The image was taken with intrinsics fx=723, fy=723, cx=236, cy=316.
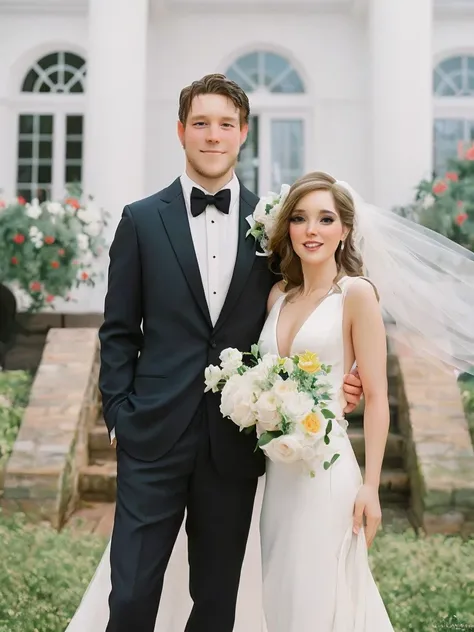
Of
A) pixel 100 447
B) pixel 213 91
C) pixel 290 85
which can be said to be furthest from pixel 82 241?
pixel 213 91

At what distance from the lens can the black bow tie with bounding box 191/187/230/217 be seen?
2.29 m

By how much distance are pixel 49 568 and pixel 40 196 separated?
18.6 feet

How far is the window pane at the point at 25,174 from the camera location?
8797 mm

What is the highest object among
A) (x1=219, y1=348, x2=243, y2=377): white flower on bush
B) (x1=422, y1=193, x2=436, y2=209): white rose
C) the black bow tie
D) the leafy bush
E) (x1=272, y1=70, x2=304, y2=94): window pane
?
(x1=272, y1=70, x2=304, y2=94): window pane

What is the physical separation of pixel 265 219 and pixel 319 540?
3.27 ft

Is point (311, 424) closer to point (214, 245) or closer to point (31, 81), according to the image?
point (214, 245)

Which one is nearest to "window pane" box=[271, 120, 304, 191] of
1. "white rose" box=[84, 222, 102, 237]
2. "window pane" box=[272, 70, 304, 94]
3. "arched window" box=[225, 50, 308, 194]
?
"arched window" box=[225, 50, 308, 194]

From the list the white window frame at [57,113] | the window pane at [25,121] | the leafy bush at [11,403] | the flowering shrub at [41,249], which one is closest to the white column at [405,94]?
the flowering shrub at [41,249]

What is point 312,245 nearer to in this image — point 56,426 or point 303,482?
point 303,482

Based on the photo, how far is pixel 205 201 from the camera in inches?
90.0

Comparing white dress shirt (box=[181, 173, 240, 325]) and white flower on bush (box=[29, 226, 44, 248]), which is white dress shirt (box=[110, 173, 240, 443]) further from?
white flower on bush (box=[29, 226, 44, 248])

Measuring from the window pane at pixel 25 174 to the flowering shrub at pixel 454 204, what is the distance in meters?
4.75

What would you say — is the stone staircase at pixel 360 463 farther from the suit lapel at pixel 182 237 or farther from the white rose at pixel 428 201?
the suit lapel at pixel 182 237

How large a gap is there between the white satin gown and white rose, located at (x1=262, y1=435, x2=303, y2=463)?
17cm
